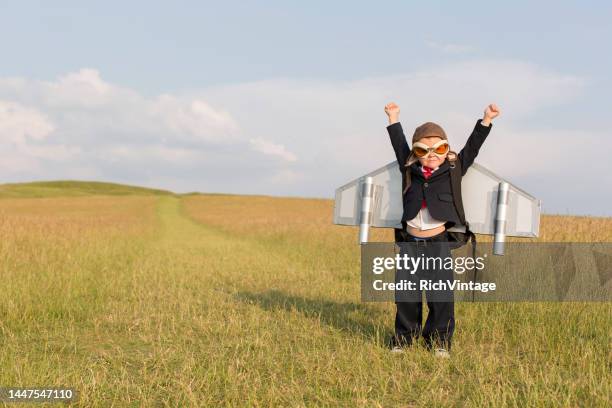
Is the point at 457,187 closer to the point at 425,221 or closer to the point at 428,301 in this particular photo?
the point at 425,221

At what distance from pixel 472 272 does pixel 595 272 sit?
377cm

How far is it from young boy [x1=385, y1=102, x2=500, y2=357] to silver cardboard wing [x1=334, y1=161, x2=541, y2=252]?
18 centimetres

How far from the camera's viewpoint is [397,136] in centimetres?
553

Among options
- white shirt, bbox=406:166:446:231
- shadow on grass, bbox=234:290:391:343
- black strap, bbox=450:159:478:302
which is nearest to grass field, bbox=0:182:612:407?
shadow on grass, bbox=234:290:391:343

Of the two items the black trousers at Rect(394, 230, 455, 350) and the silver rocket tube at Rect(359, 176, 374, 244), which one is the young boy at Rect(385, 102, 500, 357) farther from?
the silver rocket tube at Rect(359, 176, 374, 244)

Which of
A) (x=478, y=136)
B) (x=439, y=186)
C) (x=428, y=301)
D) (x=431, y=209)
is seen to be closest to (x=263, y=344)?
(x=428, y=301)

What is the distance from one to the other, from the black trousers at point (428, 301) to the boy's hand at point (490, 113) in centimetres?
A: 117

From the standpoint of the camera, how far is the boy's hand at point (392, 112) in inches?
223

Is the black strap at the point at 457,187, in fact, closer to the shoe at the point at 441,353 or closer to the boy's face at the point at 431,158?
the boy's face at the point at 431,158

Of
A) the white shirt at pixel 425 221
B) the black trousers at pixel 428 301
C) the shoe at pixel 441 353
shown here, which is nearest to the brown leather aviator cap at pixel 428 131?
the white shirt at pixel 425 221

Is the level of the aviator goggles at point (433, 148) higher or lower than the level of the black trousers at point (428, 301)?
higher

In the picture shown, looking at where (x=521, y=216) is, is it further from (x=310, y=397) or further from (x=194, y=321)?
(x=194, y=321)

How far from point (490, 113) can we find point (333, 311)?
11.5ft

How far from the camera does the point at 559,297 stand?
7.61 meters
